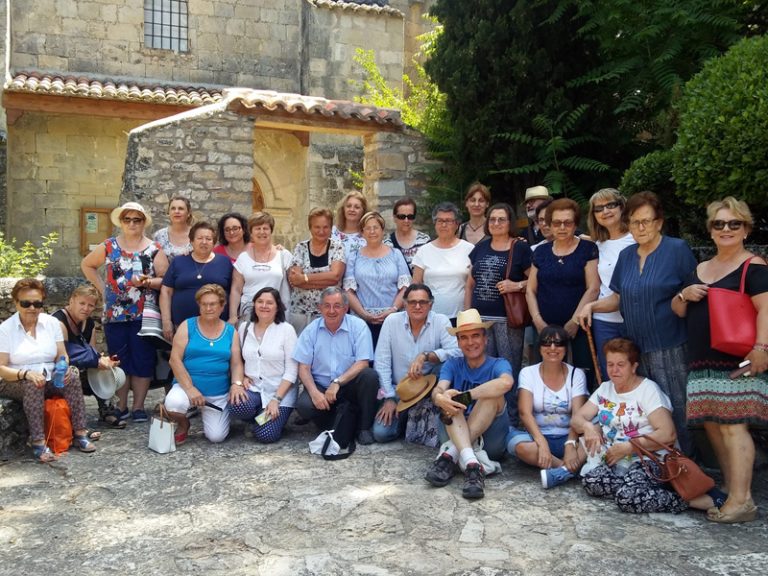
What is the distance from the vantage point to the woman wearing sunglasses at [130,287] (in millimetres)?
5898

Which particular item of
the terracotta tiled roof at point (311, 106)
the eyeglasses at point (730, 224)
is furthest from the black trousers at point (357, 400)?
the terracotta tiled roof at point (311, 106)

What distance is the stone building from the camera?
12.9m

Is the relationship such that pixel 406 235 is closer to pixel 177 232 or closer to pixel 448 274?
pixel 448 274

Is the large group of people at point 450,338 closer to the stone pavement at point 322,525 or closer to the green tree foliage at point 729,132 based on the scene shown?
the stone pavement at point 322,525

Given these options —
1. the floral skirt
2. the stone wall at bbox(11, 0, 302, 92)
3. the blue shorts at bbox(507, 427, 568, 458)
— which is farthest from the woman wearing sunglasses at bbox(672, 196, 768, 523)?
the stone wall at bbox(11, 0, 302, 92)

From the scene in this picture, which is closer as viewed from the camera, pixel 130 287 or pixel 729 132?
pixel 729 132

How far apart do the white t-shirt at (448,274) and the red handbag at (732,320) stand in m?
2.08

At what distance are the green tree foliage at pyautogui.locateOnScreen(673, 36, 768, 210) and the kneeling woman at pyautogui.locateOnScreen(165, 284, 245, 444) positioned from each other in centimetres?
372

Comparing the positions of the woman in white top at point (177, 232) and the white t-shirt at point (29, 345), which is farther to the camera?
the woman in white top at point (177, 232)

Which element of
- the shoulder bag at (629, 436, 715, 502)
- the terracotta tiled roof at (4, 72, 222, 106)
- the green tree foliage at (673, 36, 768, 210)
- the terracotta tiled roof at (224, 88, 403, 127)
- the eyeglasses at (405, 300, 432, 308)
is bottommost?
the shoulder bag at (629, 436, 715, 502)

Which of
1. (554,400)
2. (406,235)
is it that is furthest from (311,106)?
(554,400)

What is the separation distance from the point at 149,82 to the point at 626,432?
12231mm

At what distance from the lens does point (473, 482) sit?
434 centimetres

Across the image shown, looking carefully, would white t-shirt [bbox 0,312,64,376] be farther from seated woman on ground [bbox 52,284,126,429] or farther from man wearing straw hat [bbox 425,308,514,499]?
man wearing straw hat [bbox 425,308,514,499]
